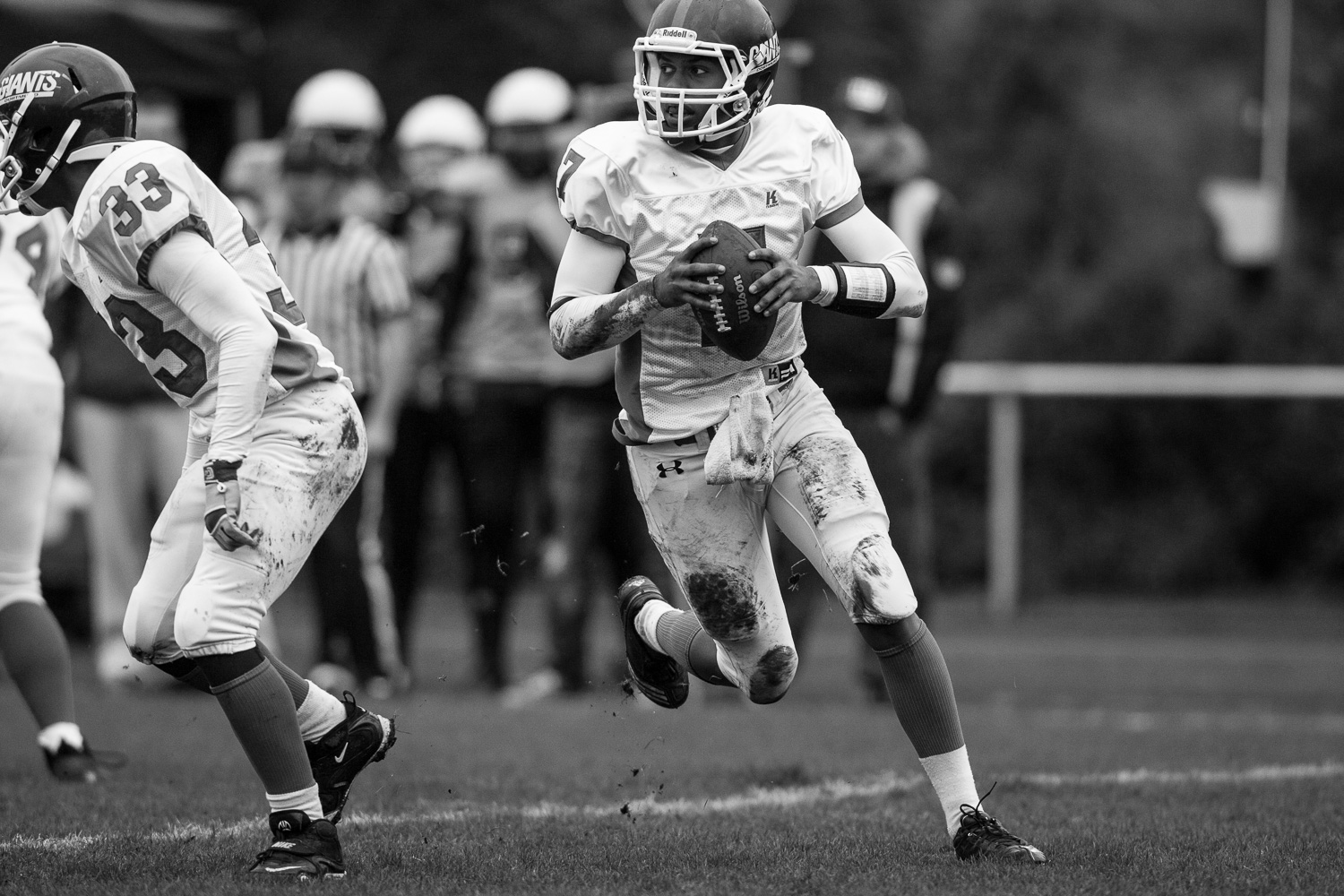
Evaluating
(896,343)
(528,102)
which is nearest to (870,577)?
(896,343)

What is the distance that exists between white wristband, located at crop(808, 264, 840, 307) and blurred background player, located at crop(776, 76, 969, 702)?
2.97 metres

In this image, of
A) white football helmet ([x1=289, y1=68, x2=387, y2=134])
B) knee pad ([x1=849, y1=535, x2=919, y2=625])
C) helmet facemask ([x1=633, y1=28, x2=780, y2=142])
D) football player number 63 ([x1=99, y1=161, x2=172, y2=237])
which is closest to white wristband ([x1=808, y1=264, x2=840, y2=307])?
helmet facemask ([x1=633, y1=28, x2=780, y2=142])

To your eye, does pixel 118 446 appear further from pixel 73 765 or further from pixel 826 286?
pixel 826 286

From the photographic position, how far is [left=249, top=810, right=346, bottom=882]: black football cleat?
12.7 ft

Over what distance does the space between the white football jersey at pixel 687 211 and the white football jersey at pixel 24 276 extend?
1.92 m

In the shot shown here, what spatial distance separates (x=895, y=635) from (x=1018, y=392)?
7427mm

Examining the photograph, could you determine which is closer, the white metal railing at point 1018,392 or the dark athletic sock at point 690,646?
the dark athletic sock at point 690,646

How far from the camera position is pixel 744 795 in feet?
17.0

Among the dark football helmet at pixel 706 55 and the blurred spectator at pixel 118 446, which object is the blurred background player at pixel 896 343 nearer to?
the blurred spectator at pixel 118 446

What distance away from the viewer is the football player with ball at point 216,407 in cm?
395

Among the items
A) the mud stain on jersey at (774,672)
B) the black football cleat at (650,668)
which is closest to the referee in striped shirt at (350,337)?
the black football cleat at (650,668)

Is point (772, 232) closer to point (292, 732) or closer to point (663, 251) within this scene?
point (663, 251)

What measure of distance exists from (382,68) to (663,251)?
12817 millimetres

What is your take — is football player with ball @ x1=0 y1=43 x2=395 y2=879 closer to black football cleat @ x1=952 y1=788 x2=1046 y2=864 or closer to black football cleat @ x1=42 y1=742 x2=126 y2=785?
black football cleat @ x1=42 y1=742 x2=126 y2=785
